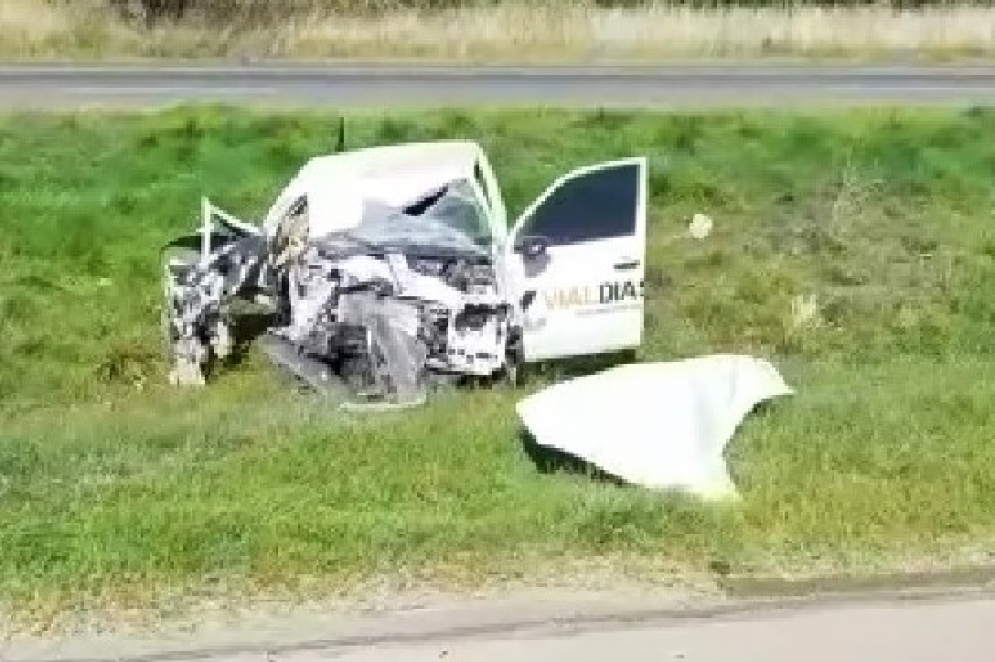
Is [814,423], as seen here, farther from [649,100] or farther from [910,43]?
[910,43]

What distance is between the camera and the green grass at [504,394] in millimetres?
6422

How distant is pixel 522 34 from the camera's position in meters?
27.5

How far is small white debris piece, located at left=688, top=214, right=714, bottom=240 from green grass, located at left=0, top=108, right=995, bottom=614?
0.18 meters

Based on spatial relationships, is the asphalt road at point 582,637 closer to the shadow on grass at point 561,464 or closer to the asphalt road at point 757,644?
the asphalt road at point 757,644

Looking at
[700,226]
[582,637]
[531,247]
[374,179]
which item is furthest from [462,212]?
[582,637]

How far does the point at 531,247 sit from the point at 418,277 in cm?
87

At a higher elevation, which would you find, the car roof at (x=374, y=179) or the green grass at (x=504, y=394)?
the car roof at (x=374, y=179)

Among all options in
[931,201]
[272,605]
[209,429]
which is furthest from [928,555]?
[931,201]

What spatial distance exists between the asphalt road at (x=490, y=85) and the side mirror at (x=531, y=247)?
8975 mm

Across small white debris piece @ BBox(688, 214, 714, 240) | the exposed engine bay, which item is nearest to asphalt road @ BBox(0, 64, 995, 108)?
small white debris piece @ BBox(688, 214, 714, 240)

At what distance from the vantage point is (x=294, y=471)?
7332mm

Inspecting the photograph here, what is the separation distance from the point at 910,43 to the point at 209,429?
22.9 m

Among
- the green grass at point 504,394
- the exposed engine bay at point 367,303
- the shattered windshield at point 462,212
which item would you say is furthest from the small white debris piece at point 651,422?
the shattered windshield at point 462,212

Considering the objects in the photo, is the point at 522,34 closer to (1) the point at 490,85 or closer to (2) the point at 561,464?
(1) the point at 490,85
